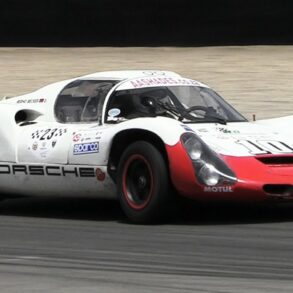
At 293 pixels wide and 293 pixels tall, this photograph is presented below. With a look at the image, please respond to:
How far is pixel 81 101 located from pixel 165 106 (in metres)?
0.88

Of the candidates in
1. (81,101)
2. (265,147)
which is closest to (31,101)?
(81,101)

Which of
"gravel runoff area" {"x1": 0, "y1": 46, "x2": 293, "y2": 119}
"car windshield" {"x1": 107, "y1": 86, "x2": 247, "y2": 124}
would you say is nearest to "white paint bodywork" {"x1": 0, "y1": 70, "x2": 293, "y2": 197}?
"car windshield" {"x1": 107, "y1": 86, "x2": 247, "y2": 124}

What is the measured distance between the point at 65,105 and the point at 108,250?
274cm

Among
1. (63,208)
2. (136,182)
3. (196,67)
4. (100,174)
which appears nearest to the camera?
(136,182)

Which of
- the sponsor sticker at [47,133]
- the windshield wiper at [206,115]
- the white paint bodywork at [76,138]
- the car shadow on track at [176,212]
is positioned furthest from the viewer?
the sponsor sticker at [47,133]

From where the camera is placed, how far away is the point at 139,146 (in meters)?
9.59

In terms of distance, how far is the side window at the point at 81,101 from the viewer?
1050 cm

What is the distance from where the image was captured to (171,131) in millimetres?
9414

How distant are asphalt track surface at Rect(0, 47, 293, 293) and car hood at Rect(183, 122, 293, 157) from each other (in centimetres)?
65

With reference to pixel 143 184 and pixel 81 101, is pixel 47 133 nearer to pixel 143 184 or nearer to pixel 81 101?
pixel 81 101
